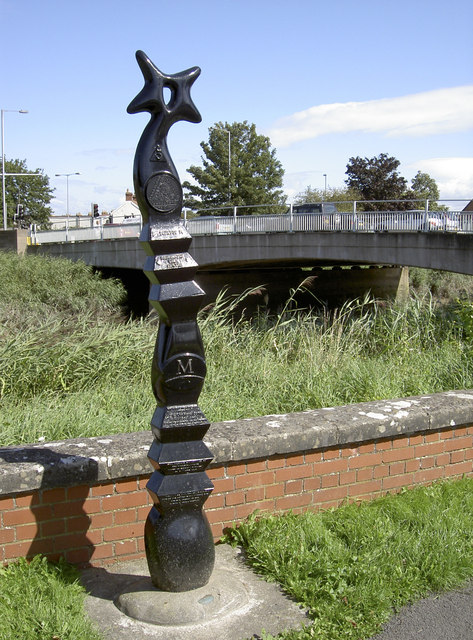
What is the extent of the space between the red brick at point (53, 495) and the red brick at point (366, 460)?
168 centimetres

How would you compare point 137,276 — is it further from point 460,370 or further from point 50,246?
point 460,370

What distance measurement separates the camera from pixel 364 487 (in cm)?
414

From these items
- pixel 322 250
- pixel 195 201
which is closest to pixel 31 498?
pixel 322 250

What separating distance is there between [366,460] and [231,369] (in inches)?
87.2

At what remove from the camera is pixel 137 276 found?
36.5 metres

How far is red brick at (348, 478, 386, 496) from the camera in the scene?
4094mm

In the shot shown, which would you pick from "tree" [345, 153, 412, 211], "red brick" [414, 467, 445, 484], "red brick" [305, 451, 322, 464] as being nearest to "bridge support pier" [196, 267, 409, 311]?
"tree" [345, 153, 412, 211]

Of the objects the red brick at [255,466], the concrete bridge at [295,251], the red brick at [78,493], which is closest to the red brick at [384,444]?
the red brick at [255,466]

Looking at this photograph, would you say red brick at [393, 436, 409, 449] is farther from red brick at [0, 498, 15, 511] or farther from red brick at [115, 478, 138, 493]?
red brick at [0, 498, 15, 511]

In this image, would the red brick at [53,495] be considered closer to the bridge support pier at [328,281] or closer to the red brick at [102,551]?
the red brick at [102,551]

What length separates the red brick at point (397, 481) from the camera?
420cm

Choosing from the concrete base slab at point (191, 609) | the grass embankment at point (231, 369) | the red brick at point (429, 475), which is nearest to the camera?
the concrete base slab at point (191, 609)

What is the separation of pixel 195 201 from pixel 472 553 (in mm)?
57779

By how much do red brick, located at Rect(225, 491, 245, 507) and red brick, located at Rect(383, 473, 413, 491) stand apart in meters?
0.97
